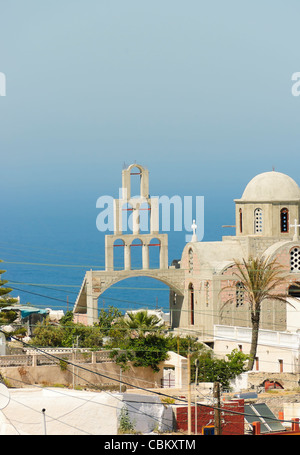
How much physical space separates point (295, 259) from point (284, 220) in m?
3.97

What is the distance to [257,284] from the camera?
61.7 metres

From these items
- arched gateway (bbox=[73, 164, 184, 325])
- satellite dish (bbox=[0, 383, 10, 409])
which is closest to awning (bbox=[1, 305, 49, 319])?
arched gateway (bbox=[73, 164, 184, 325])

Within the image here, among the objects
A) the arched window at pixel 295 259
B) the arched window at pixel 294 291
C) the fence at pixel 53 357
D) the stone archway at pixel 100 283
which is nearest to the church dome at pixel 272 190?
the arched window at pixel 295 259

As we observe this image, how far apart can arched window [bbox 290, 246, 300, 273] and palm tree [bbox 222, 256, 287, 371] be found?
186cm

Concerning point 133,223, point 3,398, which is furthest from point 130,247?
point 3,398

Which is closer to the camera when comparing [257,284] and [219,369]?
[219,369]

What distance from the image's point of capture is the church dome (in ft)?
233

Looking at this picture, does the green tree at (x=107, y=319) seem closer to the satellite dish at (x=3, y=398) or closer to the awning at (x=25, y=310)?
the awning at (x=25, y=310)

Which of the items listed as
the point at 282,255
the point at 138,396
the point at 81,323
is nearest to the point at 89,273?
the point at 81,323

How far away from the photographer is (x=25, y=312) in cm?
7225

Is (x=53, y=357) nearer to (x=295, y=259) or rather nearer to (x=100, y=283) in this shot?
(x=100, y=283)

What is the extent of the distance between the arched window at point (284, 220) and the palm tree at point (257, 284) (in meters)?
5.57

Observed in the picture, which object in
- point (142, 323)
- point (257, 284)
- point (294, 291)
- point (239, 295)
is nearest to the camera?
point (142, 323)

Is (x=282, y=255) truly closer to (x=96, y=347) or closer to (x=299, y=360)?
(x=299, y=360)
